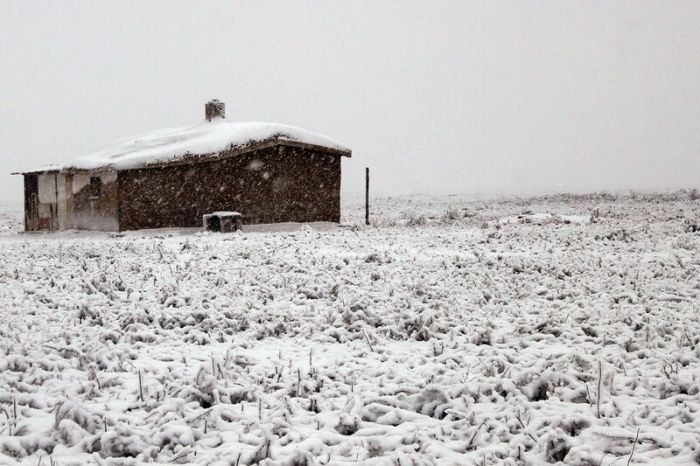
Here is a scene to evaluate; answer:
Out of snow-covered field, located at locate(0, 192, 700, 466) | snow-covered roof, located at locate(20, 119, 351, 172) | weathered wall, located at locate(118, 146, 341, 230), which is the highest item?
snow-covered roof, located at locate(20, 119, 351, 172)

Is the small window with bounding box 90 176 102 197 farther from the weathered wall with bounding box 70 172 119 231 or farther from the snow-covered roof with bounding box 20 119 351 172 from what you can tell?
the snow-covered roof with bounding box 20 119 351 172

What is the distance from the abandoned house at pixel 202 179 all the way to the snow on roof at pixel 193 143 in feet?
0.13

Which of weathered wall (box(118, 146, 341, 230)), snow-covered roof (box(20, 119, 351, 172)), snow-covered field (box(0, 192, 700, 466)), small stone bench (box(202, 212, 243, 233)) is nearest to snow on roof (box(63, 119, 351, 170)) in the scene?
snow-covered roof (box(20, 119, 351, 172))

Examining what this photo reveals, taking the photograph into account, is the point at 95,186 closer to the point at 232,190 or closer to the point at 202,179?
the point at 202,179

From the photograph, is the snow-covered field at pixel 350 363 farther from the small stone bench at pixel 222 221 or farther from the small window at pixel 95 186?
the small window at pixel 95 186

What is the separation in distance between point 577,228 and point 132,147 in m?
17.9

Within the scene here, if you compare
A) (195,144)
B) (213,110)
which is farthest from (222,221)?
(213,110)

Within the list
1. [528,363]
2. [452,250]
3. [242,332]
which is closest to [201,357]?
[242,332]

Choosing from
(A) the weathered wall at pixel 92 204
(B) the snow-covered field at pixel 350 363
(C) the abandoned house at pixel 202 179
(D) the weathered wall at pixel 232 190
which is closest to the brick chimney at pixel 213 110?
(C) the abandoned house at pixel 202 179

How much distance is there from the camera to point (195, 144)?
20.9 meters

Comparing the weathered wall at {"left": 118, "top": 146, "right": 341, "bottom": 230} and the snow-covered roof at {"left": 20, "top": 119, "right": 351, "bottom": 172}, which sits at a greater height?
the snow-covered roof at {"left": 20, "top": 119, "right": 351, "bottom": 172}

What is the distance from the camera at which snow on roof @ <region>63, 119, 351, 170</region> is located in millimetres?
20328

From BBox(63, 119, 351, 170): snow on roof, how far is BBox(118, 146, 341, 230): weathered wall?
0.59 metres

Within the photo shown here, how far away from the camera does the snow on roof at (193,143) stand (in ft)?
66.7
